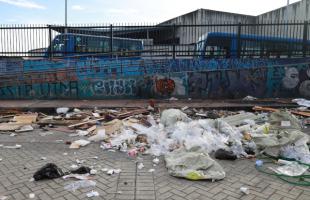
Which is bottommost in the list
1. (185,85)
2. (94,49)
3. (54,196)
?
(54,196)

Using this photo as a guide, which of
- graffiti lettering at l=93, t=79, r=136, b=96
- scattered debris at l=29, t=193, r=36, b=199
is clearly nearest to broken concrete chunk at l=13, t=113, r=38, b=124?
graffiti lettering at l=93, t=79, r=136, b=96

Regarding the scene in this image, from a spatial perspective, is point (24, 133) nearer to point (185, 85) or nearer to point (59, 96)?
point (59, 96)

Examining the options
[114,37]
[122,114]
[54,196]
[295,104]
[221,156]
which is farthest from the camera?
[114,37]

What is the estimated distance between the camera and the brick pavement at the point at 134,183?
393 cm

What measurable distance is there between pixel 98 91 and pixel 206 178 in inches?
321

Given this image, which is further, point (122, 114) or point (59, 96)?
point (59, 96)

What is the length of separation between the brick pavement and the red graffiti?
21.1 ft

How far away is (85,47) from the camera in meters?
12.6

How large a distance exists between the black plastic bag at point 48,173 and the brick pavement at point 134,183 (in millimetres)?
107

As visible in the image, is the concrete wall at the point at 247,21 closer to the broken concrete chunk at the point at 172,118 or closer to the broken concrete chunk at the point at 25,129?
the broken concrete chunk at the point at 172,118

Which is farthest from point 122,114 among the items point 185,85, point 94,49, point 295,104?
point 295,104

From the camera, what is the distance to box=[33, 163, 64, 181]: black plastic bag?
4367mm

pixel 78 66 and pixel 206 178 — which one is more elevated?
pixel 78 66

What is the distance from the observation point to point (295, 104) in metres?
10.6
